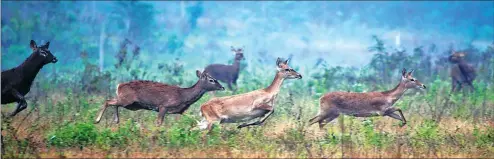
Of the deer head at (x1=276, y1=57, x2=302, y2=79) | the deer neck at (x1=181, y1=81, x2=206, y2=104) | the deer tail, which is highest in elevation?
the deer head at (x1=276, y1=57, x2=302, y2=79)

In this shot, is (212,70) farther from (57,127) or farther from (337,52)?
(337,52)

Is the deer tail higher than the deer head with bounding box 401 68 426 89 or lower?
lower

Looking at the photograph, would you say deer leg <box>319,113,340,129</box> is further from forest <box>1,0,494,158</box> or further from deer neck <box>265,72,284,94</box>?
deer neck <box>265,72,284,94</box>

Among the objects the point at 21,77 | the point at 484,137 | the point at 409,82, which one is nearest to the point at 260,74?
the point at 409,82

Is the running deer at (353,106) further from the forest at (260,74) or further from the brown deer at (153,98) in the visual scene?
the brown deer at (153,98)

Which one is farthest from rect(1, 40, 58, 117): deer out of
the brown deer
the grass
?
the brown deer

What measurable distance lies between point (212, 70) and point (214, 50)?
22443 millimetres

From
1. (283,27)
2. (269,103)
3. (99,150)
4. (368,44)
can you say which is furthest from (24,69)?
(283,27)

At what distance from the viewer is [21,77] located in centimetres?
→ 1395

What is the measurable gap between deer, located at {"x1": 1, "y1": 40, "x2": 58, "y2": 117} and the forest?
524 mm

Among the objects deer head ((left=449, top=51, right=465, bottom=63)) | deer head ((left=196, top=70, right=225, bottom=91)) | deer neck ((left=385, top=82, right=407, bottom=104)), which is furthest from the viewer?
deer head ((left=449, top=51, right=465, bottom=63))

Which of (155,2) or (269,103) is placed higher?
(155,2)

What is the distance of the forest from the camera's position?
12.0 meters

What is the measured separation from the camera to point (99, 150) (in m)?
11.6
